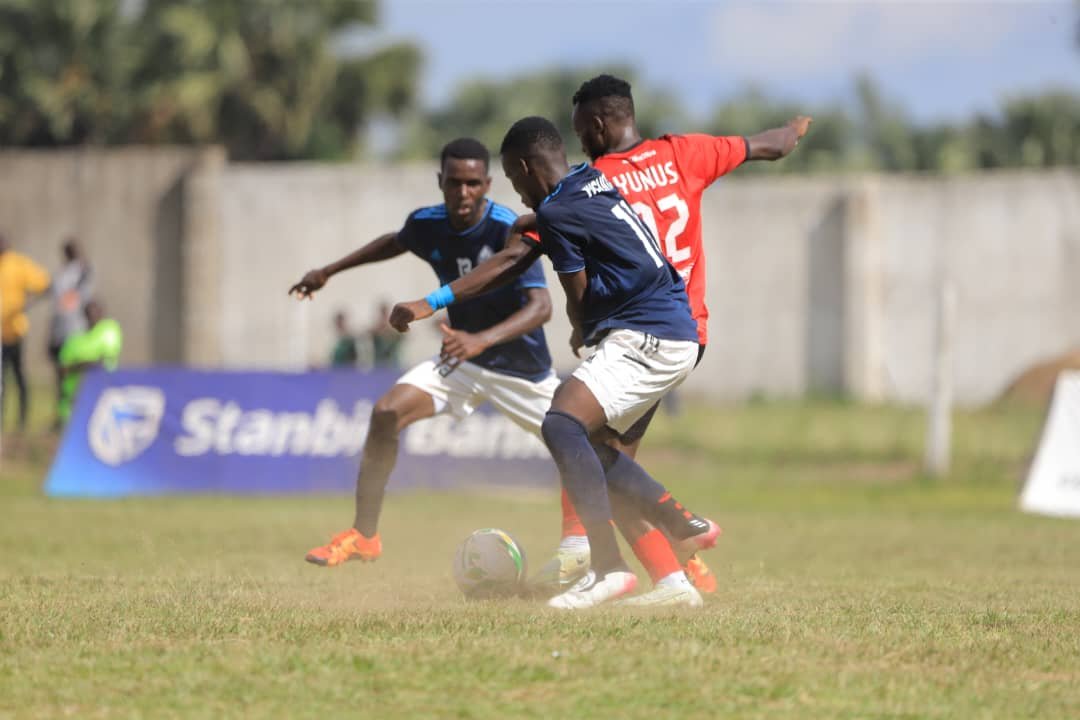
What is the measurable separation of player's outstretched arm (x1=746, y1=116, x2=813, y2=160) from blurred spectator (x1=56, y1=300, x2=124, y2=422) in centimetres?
1205

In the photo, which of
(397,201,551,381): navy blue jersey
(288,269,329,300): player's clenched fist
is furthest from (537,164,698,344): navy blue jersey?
(288,269,329,300): player's clenched fist

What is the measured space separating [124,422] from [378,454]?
7.72 metres

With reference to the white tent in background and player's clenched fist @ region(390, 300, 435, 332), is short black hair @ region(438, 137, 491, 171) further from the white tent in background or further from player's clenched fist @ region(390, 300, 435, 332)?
the white tent in background

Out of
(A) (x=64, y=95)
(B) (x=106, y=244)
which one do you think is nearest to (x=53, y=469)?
(B) (x=106, y=244)

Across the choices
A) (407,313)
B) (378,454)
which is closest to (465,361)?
(378,454)

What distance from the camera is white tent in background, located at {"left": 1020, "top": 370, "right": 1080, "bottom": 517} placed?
1442 centimetres

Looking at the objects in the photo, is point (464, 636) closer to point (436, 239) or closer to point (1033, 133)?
point (436, 239)

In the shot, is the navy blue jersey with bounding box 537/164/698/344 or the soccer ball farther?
the soccer ball

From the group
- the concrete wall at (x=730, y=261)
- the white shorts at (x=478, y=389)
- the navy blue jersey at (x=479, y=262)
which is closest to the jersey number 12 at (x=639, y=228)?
the navy blue jersey at (x=479, y=262)

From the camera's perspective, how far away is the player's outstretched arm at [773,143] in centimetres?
719

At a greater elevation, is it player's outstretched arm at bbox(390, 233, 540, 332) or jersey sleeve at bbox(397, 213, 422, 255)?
jersey sleeve at bbox(397, 213, 422, 255)

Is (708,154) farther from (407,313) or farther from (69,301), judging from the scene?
(69,301)

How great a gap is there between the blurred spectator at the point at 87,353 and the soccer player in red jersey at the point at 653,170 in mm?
Answer: 12045

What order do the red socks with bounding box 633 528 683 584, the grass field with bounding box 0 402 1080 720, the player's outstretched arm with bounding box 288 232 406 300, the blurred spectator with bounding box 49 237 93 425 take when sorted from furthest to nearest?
the blurred spectator with bounding box 49 237 93 425, the player's outstretched arm with bounding box 288 232 406 300, the red socks with bounding box 633 528 683 584, the grass field with bounding box 0 402 1080 720
